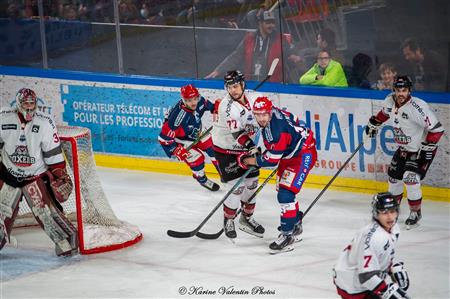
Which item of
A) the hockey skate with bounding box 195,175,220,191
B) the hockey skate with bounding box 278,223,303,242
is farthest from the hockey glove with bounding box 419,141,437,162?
the hockey skate with bounding box 195,175,220,191

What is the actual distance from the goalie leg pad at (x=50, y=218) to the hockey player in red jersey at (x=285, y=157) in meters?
1.22

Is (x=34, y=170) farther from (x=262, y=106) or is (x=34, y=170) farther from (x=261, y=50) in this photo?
(x=261, y=50)

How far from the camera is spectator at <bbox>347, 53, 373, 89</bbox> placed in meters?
8.28

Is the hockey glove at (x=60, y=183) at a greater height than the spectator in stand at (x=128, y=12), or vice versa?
the spectator in stand at (x=128, y=12)

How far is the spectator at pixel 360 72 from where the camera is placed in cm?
828

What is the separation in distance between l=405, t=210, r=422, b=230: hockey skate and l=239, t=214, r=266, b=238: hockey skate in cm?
100

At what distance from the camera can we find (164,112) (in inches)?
362

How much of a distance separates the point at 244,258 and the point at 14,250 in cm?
161

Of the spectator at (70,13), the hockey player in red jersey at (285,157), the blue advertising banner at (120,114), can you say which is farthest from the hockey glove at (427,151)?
the spectator at (70,13)

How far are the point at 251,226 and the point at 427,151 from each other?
130cm

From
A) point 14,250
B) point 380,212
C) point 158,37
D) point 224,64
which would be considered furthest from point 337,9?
point 380,212

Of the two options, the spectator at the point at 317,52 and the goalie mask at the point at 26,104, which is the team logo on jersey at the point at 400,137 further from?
the goalie mask at the point at 26,104

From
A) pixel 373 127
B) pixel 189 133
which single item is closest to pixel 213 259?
pixel 373 127

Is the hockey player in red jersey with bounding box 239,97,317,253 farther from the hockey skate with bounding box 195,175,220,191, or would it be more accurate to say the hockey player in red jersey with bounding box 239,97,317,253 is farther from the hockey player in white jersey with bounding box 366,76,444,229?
the hockey skate with bounding box 195,175,220,191
